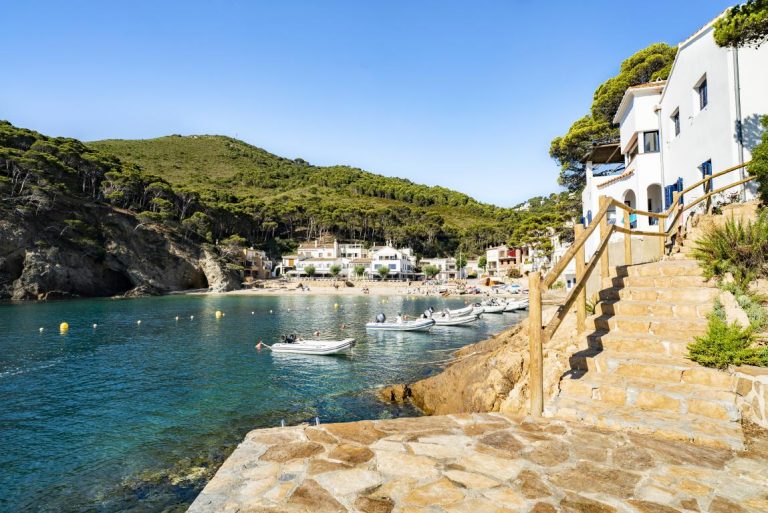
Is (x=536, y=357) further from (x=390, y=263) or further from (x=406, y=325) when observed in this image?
(x=390, y=263)

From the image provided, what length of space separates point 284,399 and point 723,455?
47.0 ft

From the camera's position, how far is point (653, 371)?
5539 millimetres

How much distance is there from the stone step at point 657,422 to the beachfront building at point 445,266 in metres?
107

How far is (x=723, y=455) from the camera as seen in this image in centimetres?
407

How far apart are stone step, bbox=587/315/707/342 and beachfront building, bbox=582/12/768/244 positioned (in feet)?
29.7

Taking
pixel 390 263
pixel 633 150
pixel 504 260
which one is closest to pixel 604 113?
pixel 633 150

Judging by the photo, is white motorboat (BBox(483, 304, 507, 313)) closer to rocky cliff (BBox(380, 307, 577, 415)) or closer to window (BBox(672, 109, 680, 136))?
window (BBox(672, 109, 680, 136))

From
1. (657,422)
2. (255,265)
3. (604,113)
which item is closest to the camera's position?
(657,422)

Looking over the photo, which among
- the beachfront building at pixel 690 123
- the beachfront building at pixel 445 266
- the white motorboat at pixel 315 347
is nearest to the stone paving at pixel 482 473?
the beachfront building at pixel 690 123

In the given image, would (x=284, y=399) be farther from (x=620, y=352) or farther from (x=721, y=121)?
(x=721, y=121)

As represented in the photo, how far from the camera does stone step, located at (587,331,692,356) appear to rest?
5.94 m

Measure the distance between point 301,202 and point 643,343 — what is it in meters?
137

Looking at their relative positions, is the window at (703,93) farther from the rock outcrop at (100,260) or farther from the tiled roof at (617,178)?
the rock outcrop at (100,260)

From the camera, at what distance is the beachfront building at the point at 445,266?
11324 centimetres
